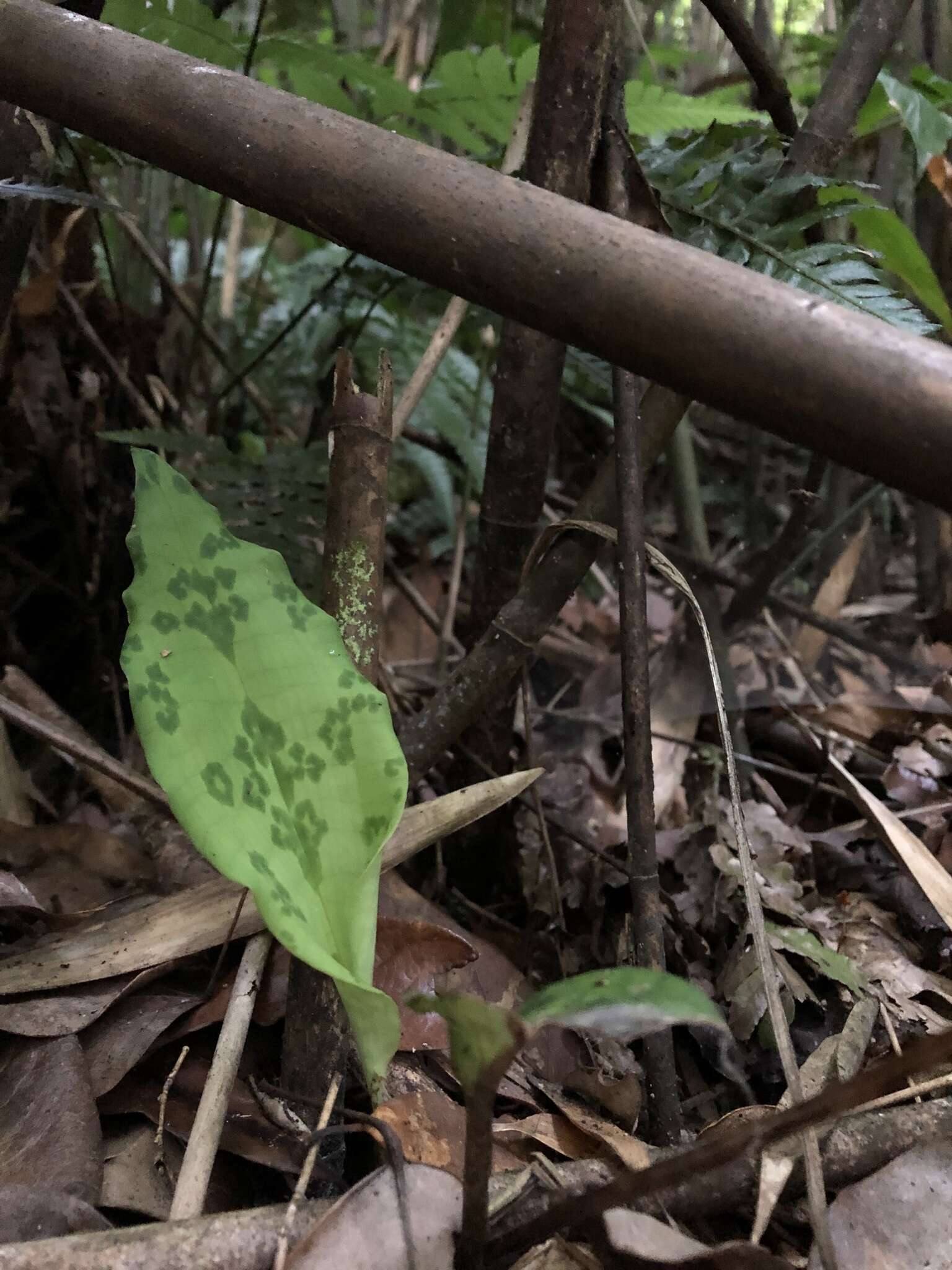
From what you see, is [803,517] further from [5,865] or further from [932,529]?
[5,865]

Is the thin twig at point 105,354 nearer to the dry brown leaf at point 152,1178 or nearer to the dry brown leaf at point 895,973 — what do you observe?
the dry brown leaf at point 152,1178

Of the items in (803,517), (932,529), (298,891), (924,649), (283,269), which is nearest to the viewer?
(298,891)

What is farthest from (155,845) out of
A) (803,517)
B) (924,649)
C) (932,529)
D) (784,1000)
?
(932,529)

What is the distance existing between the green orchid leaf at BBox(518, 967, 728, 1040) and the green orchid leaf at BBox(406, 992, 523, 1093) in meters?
0.01

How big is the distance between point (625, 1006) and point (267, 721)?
265 millimetres

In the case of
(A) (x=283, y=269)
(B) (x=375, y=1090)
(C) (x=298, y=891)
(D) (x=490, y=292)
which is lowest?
(B) (x=375, y=1090)

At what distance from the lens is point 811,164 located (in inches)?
31.9

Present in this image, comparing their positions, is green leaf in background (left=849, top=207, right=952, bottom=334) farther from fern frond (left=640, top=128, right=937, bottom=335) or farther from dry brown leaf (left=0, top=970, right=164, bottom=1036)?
dry brown leaf (left=0, top=970, right=164, bottom=1036)

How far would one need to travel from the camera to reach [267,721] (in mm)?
511

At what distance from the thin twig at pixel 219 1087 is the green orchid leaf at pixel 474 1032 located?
0.20 metres

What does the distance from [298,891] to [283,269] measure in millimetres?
1840

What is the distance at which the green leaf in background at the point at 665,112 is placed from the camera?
1.14 meters

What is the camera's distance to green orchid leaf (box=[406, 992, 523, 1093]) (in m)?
0.35

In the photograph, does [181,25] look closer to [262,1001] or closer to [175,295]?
[175,295]
